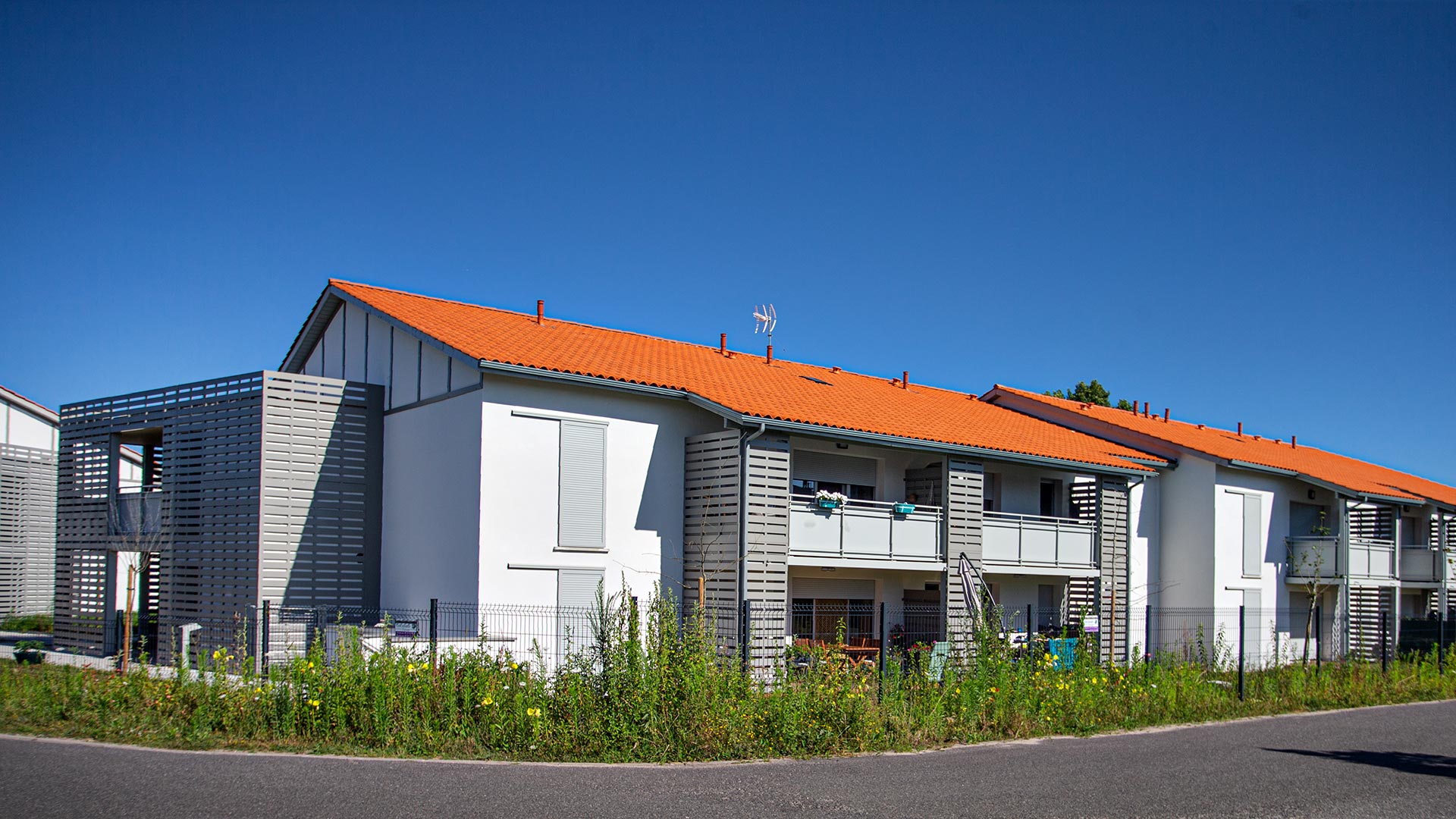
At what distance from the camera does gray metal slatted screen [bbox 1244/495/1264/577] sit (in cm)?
2888

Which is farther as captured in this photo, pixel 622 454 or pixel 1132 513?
pixel 1132 513

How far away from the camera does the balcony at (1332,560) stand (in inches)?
1177

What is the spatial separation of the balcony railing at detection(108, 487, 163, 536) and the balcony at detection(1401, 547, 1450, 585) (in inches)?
1258

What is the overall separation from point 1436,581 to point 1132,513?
37.6ft

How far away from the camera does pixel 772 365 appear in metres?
27.7

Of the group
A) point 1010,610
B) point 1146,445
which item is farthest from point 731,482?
point 1146,445

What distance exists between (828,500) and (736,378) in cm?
418

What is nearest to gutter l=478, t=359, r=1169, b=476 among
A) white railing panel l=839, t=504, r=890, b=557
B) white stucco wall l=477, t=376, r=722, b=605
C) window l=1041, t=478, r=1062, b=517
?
white stucco wall l=477, t=376, r=722, b=605

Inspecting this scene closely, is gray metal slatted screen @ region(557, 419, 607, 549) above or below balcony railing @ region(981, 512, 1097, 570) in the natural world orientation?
above

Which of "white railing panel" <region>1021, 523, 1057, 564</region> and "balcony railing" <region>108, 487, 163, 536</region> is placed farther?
"white railing panel" <region>1021, 523, 1057, 564</region>

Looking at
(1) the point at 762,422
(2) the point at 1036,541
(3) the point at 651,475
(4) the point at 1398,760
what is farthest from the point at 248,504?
(4) the point at 1398,760

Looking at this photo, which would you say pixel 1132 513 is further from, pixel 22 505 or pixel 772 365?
pixel 22 505

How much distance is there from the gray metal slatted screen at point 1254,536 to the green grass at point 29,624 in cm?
3048

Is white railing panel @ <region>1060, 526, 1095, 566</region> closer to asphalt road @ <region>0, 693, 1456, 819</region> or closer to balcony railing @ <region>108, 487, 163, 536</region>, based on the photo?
asphalt road @ <region>0, 693, 1456, 819</region>
